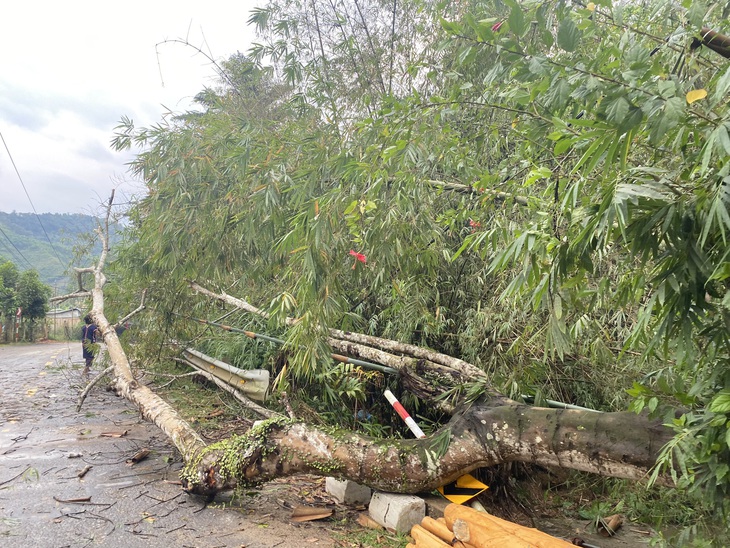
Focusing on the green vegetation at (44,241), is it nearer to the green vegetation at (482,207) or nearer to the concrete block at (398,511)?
the green vegetation at (482,207)

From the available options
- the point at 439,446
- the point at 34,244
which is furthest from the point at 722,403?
the point at 34,244

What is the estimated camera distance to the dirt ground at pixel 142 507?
2.80 m

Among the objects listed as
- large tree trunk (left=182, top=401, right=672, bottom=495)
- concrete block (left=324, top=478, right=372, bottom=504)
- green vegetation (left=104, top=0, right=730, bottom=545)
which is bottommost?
concrete block (left=324, top=478, right=372, bottom=504)

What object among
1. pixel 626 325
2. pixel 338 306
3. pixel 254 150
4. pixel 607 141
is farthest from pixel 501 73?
pixel 254 150

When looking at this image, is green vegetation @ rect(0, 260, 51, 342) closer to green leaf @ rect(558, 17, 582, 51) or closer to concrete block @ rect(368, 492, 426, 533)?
concrete block @ rect(368, 492, 426, 533)

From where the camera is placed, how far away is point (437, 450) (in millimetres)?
3025

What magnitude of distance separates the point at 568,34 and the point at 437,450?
7.96 feet

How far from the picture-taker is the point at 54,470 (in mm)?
3812

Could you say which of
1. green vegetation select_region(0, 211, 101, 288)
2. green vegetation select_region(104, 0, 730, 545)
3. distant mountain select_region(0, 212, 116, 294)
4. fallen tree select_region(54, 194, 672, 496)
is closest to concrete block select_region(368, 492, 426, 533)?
fallen tree select_region(54, 194, 672, 496)

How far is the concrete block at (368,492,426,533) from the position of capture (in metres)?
2.93

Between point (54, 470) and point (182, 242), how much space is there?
7.27ft

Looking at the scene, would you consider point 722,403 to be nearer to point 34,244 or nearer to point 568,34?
point 568,34

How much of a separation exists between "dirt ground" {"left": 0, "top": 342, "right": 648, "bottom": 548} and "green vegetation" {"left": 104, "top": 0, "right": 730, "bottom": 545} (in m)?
0.89

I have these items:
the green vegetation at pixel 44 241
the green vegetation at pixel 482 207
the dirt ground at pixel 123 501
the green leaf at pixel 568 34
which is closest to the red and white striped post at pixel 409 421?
the green vegetation at pixel 482 207
